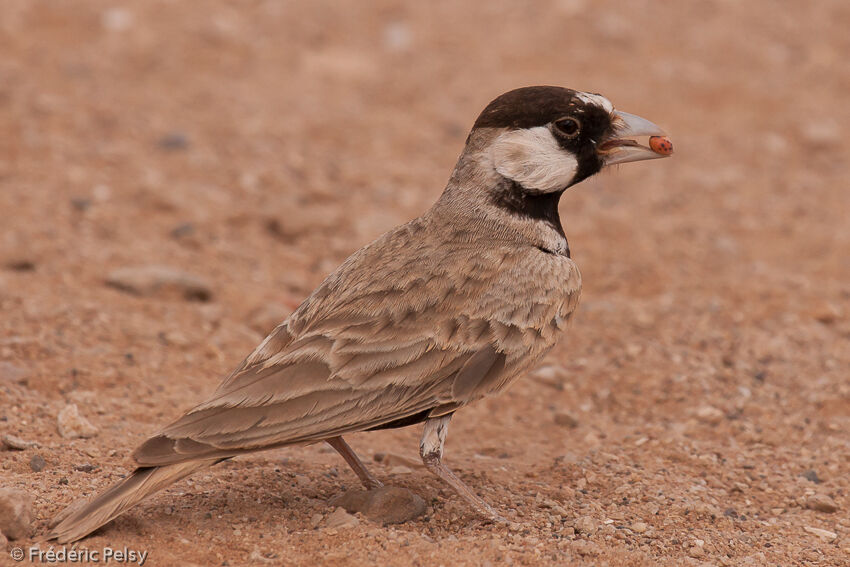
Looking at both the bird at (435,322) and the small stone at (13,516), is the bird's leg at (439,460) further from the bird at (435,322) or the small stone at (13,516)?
the small stone at (13,516)

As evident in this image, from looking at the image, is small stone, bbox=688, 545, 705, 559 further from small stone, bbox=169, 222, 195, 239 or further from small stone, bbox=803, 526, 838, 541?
small stone, bbox=169, 222, 195, 239

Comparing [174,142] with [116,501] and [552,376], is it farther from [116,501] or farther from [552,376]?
[116,501]

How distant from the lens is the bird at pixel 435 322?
4402 millimetres

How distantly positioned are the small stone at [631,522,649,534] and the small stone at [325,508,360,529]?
1.28 metres

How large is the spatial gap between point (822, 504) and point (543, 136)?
233 cm

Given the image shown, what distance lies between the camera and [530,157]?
17.5 ft

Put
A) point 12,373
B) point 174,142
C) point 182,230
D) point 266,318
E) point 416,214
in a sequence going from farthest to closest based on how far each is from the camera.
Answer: point 174,142 → point 416,214 → point 182,230 → point 266,318 → point 12,373

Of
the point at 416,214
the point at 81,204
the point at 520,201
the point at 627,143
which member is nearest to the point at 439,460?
the point at 520,201

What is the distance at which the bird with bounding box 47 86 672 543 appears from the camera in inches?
173

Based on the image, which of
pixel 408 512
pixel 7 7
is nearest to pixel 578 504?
pixel 408 512

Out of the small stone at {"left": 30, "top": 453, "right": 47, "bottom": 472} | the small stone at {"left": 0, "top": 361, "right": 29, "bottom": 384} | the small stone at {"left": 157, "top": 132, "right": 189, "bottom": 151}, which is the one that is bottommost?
the small stone at {"left": 30, "top": 453, "right": 47, "bottom": 472}

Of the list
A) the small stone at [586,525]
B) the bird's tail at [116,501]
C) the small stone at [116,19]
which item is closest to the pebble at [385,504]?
the small stone at [586,525]

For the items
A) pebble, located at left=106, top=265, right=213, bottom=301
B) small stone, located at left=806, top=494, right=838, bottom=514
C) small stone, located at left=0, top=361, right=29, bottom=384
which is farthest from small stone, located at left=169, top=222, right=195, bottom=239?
small stone, located at left=806, top=494, right=838, bottom=514

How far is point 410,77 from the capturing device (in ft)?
37.8
